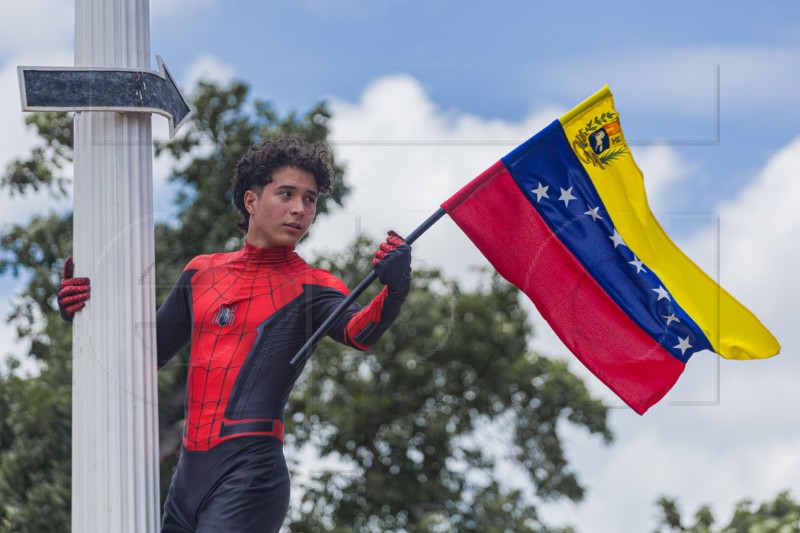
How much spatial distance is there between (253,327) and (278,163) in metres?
0.67

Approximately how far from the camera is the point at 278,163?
535cm

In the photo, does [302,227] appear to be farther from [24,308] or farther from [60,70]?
[24,308]

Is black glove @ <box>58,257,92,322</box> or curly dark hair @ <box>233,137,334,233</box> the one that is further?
curly dark hair @ <box>233,137,334,233</box>

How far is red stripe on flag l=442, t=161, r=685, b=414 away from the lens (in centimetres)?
554

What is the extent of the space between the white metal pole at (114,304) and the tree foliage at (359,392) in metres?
6.79

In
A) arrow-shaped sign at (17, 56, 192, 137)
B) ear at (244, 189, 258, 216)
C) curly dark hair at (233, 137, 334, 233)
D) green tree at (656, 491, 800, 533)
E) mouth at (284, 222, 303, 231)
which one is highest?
arrow-shaped sign at (17, 56, 192, 137)

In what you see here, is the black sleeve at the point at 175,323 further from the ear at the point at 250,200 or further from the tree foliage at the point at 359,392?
the tree foliage at the point at 359,392

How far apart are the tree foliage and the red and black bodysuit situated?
6.63m

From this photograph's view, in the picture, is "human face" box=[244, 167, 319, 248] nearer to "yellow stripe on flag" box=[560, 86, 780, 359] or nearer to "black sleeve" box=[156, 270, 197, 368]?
"black sleeve" box=[156, 270, 197, 368]

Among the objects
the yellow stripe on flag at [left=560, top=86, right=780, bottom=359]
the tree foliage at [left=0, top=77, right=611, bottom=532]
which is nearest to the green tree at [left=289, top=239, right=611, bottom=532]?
the tree foliage at [left=0, top=77, right=611, bottom=532]

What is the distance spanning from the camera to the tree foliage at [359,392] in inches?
501

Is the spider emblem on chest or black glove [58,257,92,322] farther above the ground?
black glove [58,257,92,322]

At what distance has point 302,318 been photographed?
5238 mm

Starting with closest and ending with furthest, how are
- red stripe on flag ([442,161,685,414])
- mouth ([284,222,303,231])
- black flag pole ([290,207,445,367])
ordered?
black flag pole ([290,207,445,367])
mouth ([284,222,303,231])
red stripe on flag ([442,161,685,414])
